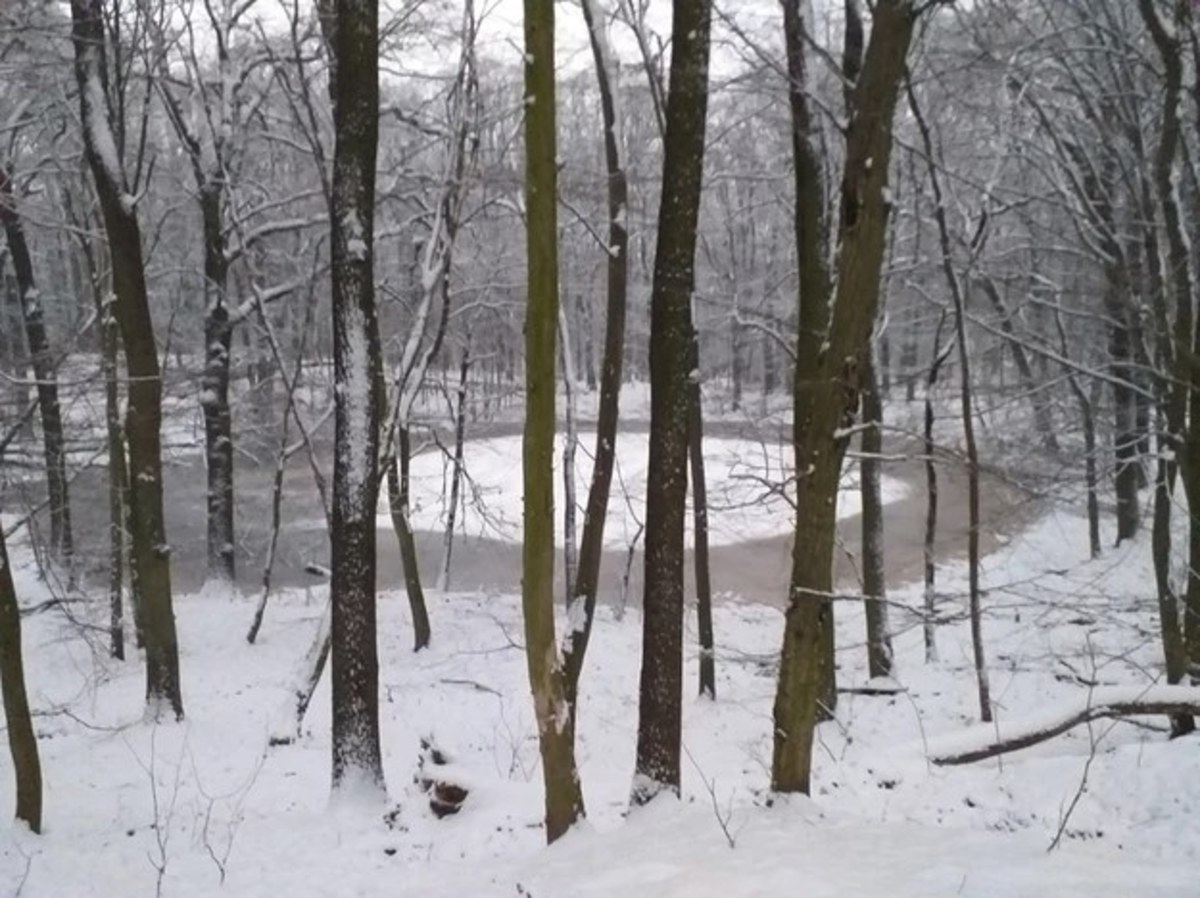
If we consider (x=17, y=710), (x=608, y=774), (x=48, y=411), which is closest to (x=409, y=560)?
(x=608, y=774)

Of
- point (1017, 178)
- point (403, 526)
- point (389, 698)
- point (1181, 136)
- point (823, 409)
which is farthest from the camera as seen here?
point (1017, 178)

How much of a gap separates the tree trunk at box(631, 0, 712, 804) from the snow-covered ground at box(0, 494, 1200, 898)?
0.53 metres

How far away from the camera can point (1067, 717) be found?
6.38 m

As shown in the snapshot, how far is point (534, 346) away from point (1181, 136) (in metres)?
8.17

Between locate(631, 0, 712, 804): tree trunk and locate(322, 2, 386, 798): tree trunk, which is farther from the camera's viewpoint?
locate(322, 2, 386, 798): tree trunk

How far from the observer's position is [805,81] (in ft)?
22.9

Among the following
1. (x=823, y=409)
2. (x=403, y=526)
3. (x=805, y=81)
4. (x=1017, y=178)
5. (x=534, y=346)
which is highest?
(x=1017, y=178)

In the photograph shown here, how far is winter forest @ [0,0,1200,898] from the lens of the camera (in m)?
5.07

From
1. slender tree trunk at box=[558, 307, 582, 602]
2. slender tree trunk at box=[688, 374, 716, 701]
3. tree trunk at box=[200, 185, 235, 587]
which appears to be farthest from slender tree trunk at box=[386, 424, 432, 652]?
slender tree trunk at box=[688, 374, 716, 701]

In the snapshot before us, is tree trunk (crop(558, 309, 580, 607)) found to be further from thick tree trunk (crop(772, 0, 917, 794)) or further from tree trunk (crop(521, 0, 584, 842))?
thick tree trunk (crop(772, 0, 917, 794))

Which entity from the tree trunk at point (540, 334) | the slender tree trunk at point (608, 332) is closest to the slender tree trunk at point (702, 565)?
the slender tree trunk at point (608, 332)

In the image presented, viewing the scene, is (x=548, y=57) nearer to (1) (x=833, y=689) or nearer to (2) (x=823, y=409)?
(2) (x=823, y=409)

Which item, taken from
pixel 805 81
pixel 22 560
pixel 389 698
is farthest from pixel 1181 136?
pixel 22 560

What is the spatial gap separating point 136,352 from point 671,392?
269 inches
